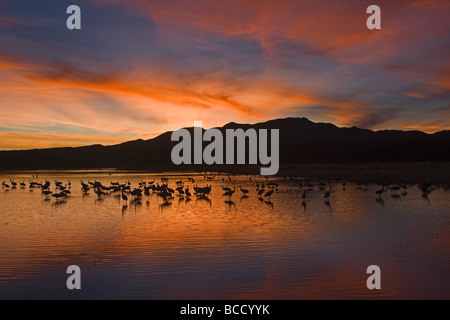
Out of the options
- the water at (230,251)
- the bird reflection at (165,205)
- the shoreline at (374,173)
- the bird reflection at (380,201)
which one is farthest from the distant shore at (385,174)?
the bird reflection at (165,205)

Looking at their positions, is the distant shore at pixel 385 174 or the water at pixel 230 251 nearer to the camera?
the water at pixel 230 251

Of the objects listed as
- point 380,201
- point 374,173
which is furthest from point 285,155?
point 380,201

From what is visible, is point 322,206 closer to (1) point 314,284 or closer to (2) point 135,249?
(2) point 135,249

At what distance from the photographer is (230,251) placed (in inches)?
632

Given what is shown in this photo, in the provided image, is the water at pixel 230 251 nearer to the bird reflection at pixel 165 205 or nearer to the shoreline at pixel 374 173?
the bird reflection at pixel 165 205

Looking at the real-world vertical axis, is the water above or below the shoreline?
below

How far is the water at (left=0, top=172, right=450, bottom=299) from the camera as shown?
1185cm

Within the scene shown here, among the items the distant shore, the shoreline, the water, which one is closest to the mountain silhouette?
the shoreline

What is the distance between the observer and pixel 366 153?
107 m

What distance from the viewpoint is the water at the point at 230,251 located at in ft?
38.9

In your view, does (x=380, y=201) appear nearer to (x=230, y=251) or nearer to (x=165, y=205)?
(x=165, y=205)

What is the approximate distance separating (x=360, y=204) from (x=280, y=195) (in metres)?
7.51

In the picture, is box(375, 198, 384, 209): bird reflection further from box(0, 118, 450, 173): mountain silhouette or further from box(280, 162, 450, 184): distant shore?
box(0, 118, 450, 173): mountain silhouette
